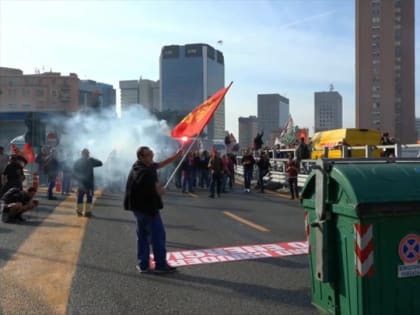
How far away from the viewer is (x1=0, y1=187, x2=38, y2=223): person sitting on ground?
36.1 feet

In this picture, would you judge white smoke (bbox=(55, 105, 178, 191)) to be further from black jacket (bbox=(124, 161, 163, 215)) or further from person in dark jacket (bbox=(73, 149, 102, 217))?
black jacket (bbox=(124, 161, 163, 215))

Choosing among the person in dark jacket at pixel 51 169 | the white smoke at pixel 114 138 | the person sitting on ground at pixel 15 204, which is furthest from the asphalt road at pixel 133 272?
the white smoke at pixel 114 138

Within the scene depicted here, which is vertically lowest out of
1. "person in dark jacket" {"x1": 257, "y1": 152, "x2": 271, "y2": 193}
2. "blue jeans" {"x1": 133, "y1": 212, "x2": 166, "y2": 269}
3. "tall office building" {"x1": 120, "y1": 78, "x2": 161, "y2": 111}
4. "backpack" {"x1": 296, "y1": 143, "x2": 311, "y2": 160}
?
"blue jeans" {"x1": 133, "y1": 212, "x2": 166, "y2": 269}

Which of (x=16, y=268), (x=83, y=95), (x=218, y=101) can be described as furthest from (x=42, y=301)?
(x=83, y=95)

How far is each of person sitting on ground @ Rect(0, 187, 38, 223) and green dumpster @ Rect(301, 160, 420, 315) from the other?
882 centimetres

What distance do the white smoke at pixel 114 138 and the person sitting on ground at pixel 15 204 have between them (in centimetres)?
626

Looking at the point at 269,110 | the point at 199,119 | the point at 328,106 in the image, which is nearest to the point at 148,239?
the point at 199,119

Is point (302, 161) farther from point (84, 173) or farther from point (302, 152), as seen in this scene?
point (84, 173)

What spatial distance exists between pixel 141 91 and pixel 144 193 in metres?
41.0

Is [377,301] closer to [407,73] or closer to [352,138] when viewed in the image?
[352,138]

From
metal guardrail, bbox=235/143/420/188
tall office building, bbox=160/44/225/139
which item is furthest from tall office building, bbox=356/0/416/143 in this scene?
metal guardrail, bbox=235/143/420/188

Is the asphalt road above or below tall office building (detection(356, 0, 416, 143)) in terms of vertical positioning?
below

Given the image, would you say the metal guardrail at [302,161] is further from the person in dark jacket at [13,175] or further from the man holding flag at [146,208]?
the man holding flag at [146,208]

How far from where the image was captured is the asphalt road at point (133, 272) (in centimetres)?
520
